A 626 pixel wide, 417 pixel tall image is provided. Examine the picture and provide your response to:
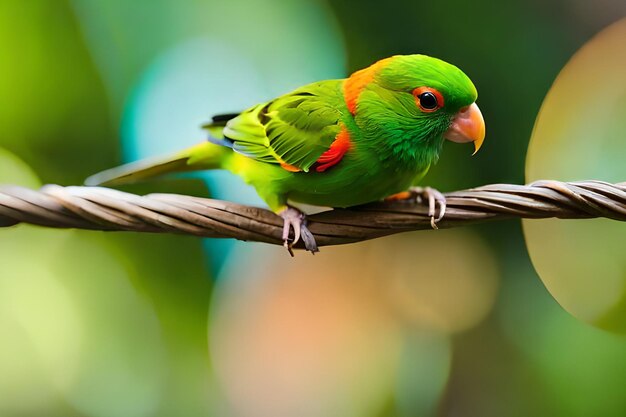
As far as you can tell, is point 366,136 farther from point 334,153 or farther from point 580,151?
point 580,151

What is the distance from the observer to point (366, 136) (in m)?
1.39

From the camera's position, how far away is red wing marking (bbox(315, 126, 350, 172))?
4.48 ft

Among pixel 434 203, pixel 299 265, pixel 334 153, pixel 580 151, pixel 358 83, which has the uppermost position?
pixel 580 151

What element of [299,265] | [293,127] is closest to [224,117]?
[293,127]

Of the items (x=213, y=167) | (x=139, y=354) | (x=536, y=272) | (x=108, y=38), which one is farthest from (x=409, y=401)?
(x=108, y=38)

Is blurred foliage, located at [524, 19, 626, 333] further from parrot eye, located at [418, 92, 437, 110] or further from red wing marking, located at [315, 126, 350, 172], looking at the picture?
red wing marking, located at [315, 126, 350, 172]

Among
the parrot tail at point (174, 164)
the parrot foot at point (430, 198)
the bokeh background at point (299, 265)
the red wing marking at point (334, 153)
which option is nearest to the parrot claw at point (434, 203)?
the parrot foot at point (430, 198)

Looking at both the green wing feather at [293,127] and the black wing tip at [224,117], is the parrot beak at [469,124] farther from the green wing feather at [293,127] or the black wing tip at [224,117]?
the black wing tip at [224,117]

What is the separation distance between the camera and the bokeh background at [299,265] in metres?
2.34

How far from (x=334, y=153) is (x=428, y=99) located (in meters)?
0.27

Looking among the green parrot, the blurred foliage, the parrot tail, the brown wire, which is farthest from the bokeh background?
the brown wire

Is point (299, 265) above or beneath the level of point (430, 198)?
beneath

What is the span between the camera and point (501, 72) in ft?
7.83

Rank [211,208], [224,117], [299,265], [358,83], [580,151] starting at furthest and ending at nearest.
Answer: [299,265] → [580,151] → [224,117] → [358,83] → [211,208]
